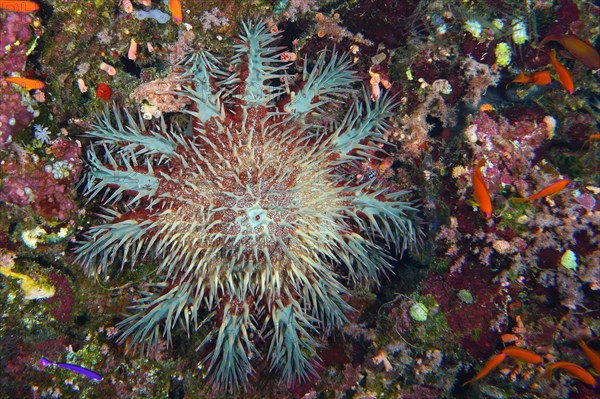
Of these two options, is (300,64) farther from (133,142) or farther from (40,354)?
(40,354)

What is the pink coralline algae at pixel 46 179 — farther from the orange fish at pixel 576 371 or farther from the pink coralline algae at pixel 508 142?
the orange fish at pixel 576 371

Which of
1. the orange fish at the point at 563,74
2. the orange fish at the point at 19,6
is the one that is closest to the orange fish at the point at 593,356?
the orange fish at the point at 563,74

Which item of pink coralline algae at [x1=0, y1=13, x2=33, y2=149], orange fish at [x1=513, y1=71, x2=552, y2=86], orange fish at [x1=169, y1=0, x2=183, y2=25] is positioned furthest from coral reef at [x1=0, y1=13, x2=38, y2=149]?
orange fish at [x1=513, y1=71, x2=552, y2=86]

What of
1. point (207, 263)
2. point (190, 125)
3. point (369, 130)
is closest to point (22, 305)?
point (207, 263)

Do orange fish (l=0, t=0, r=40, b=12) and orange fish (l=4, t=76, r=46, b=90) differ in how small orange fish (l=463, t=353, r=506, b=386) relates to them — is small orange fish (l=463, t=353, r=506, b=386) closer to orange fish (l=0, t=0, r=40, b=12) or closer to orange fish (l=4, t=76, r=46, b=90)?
orange fish (l=4, t=76, r=46, b=90)

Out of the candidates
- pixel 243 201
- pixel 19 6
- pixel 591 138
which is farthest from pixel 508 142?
pixel 19 6

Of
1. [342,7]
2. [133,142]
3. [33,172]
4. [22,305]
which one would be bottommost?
[22,305]
